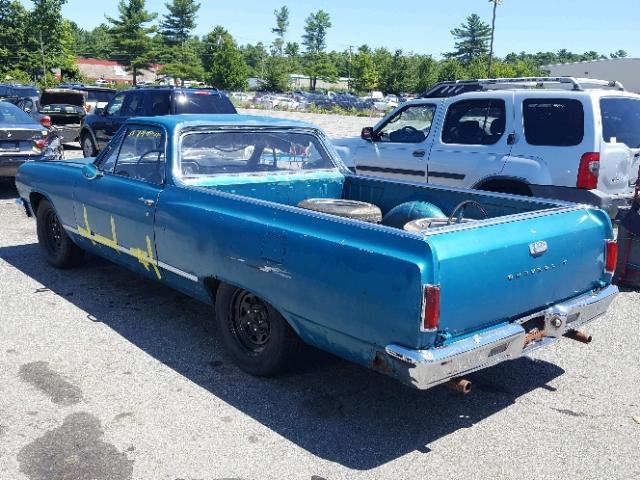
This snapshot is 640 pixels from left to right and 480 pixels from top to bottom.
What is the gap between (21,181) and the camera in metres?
7.03

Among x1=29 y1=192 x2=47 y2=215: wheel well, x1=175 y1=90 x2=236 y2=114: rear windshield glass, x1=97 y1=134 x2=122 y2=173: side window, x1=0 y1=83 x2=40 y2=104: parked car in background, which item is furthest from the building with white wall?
x1=97 y1=134 x2=122 y2=173: side window

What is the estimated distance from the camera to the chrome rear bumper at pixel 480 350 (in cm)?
320

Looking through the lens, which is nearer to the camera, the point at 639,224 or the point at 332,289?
the point at 332,289

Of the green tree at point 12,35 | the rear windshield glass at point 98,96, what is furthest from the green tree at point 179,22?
the rear windshield glass at point 98,96

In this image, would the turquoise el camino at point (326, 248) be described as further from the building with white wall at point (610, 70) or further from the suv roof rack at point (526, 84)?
the building with white wall at point (610, 70)

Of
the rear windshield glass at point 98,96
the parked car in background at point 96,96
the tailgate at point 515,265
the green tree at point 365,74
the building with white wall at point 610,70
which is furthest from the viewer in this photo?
the green tree at point 365,74

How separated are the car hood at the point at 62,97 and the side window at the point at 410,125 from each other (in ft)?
38.5

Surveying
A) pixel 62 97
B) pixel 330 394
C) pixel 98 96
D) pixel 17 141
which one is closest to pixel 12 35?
pixel 98 96

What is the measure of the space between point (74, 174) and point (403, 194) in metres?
3.10

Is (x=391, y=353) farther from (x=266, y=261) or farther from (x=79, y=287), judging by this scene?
(x=79, y=287)

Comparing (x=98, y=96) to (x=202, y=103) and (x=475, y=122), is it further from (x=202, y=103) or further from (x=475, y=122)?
(x=475, y=122)

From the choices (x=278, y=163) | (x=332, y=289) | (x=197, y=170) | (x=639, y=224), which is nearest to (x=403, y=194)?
(x=278, y=163)

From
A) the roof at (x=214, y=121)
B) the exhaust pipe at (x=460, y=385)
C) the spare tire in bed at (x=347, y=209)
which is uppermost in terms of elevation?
the roof at (x=214, y=121)

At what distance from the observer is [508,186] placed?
301 inches
